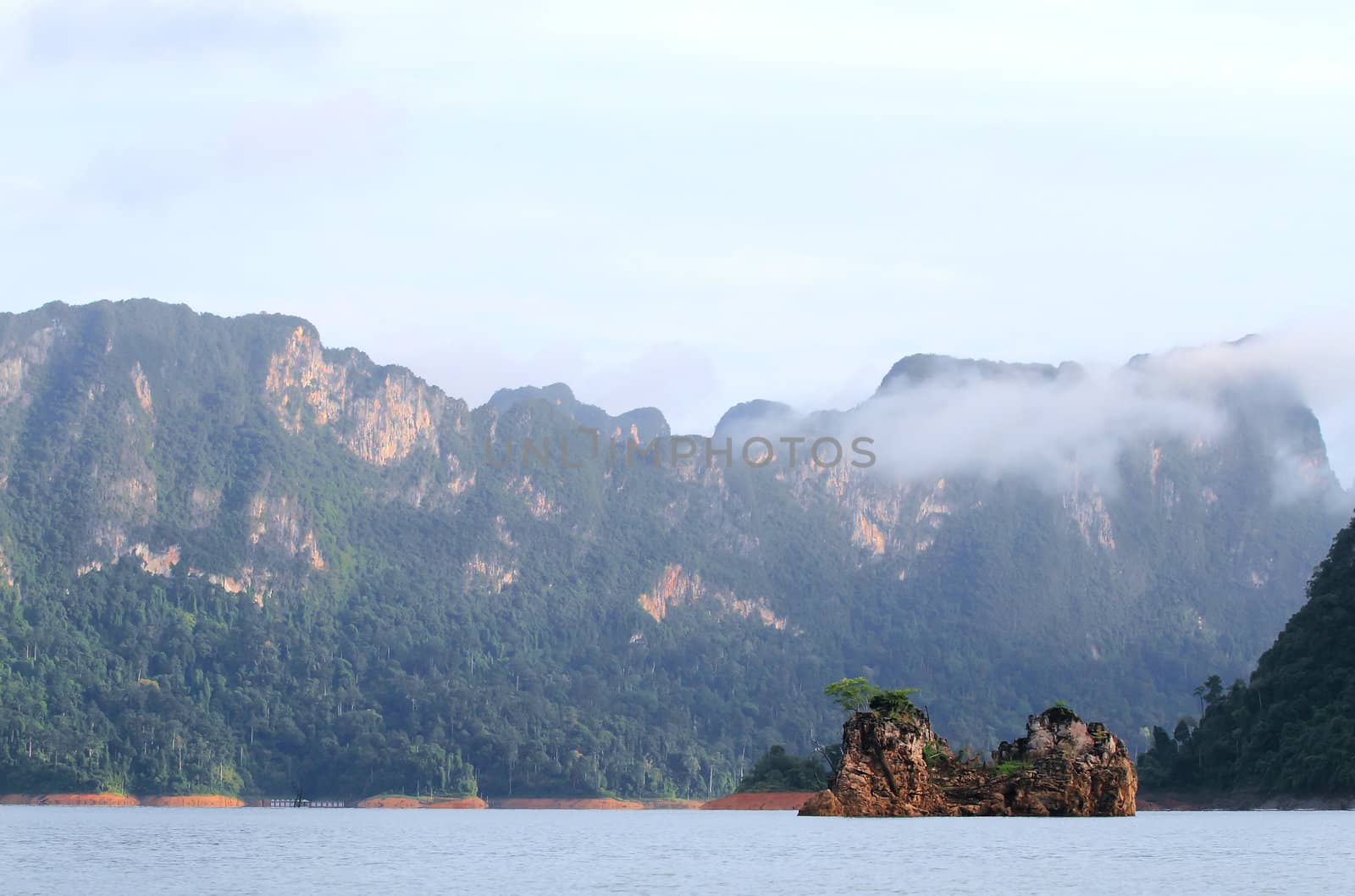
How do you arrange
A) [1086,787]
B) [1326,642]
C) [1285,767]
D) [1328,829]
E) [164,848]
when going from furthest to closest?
[1326,642]
[1285,767]
[1086,787]
[1328,829]
[164,848]

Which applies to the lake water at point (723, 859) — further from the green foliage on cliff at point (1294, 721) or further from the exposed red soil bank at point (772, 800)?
the exposed red soil bank at point (772, 800)

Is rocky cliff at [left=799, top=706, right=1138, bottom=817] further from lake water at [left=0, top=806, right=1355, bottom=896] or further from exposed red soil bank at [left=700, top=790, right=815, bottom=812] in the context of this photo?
exposed red soil bank at [left=700, top=790, right=815, bottom=812]

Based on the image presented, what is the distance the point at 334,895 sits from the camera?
59.2m

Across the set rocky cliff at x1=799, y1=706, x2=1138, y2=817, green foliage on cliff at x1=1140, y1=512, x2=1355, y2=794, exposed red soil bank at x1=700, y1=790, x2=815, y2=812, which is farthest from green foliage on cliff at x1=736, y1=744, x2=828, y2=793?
rocky cliff at x1=799, y1=706, x2=1138, y2=817

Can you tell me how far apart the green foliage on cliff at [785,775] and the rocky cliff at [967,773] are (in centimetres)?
6536

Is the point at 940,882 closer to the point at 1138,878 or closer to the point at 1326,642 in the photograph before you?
the point at 1138,878

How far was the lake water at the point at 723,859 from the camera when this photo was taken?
6265 centimetres

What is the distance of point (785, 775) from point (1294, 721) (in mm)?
60590

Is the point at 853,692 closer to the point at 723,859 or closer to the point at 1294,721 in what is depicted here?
the point at 1294,721

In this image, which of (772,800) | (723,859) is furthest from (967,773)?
(772,800)

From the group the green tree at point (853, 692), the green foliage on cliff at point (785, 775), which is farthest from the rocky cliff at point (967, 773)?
the green foliage on cliff at point (785, 775)

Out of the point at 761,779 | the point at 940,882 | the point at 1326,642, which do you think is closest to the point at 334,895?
the point at 940,882

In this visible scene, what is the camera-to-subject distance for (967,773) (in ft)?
380

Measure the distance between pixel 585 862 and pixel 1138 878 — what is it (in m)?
25.6
